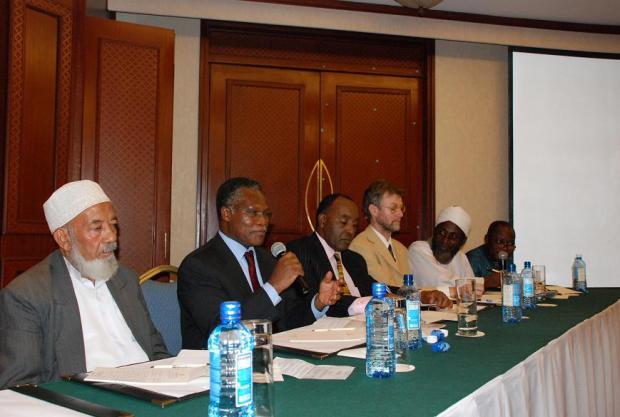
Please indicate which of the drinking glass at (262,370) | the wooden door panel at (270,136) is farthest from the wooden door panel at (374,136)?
the drinking glass at (262,370)

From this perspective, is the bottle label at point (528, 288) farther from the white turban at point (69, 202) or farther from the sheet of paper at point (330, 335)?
the white turban at point (69, 202)

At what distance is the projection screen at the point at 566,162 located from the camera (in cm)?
612

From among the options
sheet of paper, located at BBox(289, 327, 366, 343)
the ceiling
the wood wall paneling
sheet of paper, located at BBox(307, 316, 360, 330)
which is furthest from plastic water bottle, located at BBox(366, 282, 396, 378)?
the ceiling

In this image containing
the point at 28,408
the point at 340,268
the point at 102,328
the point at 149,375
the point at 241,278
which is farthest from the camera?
the point at 340,268

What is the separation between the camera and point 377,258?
4023 mm

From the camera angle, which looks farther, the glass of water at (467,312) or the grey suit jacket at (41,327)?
the glass of water at (467,312)

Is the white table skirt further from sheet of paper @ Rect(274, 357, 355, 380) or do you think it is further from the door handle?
the door handle

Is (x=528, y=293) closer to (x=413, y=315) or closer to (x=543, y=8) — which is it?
(x=413, y=315)

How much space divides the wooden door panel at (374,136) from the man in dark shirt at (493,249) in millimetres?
1082

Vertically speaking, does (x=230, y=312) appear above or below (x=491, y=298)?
above

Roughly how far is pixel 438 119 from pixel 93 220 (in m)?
4.39

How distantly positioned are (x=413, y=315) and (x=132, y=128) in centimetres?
308

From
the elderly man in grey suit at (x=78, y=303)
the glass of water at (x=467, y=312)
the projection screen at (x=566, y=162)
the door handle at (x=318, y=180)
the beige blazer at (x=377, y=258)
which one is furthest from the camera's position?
the projection screen at (x=566, y=162)

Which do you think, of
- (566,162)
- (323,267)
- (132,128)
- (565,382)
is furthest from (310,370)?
(566,162)
